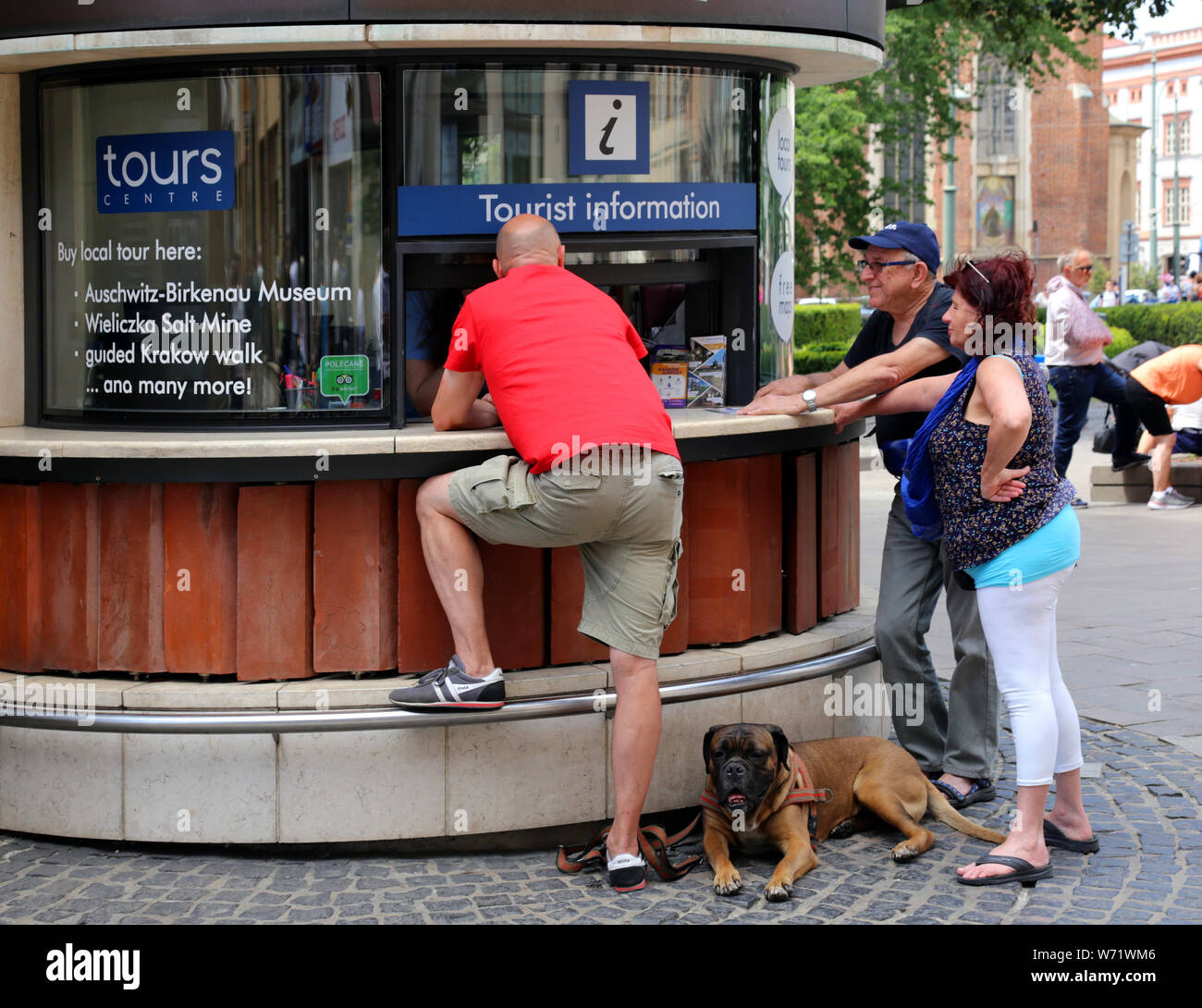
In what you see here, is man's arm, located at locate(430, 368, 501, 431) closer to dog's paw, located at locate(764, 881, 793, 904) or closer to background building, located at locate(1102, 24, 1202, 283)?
dog's paw, located at locate(764, 881, 793, 904)

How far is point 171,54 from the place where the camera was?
5176mm

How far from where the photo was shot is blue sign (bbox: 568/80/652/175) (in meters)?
5.42

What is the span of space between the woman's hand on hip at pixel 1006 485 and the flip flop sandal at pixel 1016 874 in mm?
1096

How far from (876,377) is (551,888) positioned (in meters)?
2.16

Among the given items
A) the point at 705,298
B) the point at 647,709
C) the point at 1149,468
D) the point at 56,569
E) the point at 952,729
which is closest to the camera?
the point at 647,709

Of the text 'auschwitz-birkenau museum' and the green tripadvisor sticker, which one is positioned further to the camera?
the green tripadvisor sticker

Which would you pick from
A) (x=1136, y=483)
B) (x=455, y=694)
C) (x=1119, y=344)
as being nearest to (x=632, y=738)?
(x=455, y=694)

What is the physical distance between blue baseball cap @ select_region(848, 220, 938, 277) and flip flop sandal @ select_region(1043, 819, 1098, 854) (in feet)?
6.69

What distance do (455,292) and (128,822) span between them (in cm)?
219

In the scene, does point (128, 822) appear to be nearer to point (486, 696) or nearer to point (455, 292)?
point (486, 696)

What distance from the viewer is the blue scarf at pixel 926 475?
4.96 metres


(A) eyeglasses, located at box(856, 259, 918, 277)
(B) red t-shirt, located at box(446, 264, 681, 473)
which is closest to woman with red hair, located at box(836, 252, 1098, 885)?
(A) eyeglasses, located at box(856, 259, 918, 277)

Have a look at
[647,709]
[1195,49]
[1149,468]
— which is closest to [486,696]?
[647,709]

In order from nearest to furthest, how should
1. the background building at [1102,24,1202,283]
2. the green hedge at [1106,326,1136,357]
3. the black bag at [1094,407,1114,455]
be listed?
the black bag at [1094,407,1114,455]
the green hedge at [1106,326,1136,357]
the background building at [1102,24,1202,283]
